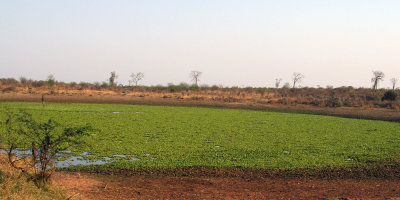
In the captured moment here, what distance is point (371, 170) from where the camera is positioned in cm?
1312

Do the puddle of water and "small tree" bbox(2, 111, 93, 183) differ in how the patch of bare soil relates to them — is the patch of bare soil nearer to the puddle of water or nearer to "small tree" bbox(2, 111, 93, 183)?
"small tree" bbox(2, 111, 93, 183)

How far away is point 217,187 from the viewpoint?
10.4 m

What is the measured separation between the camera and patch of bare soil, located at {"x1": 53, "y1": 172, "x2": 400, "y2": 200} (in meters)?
9.57

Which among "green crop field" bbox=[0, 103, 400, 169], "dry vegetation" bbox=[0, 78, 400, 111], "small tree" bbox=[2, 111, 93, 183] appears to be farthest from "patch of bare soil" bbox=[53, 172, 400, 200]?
"dry vegetation" bbox=[0, 78, 400, 111]

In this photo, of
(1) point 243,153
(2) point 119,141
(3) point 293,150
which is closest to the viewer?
(1) point 243,153

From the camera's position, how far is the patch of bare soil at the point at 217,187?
9570 mm

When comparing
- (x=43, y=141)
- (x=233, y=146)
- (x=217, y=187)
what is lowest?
(x=217, y=187)

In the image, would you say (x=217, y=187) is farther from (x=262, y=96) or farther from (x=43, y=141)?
(x=262, y=96)

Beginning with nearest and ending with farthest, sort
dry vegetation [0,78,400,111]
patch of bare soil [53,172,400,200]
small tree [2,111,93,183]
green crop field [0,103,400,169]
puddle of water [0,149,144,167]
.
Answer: small tree [2,111,93,183]
patch of bare soil [53,172,400,200]
puddle of water [0,149,144,167]
green crop field [0,103,400,169]
dry vegetation [0,78,400,111]

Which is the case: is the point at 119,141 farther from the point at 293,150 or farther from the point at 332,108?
the point at 332,108

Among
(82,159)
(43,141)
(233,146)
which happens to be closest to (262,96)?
(233,146)

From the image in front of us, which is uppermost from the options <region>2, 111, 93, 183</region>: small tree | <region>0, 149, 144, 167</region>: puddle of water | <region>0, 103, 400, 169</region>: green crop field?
<region>2, 111, 93, 183</region>: small tree

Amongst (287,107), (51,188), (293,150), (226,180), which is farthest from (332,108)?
(51,188)

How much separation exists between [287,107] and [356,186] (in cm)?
3717
